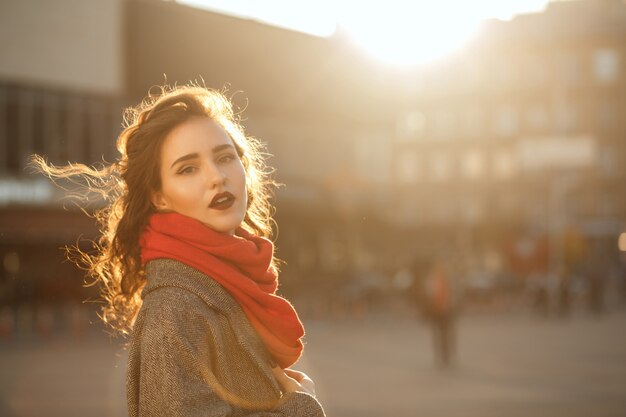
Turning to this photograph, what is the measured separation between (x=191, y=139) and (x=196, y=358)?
65cm

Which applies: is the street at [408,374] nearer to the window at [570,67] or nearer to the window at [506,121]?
the window at [506,121]

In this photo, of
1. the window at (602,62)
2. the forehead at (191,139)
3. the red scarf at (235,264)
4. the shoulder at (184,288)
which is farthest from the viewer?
the window at (602,62)

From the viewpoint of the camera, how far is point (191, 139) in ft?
8.95

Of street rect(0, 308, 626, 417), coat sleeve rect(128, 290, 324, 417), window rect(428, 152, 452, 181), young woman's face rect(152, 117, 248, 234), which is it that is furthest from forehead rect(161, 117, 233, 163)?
window rect(428, 152, 452, 181)

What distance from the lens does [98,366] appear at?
16719 mm

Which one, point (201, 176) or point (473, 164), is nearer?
point (201, 176)

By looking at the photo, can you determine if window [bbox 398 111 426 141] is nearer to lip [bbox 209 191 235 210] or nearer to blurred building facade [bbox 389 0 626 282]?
blurred building facade [bbox 389 0 626 282]

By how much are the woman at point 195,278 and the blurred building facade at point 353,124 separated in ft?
34.2

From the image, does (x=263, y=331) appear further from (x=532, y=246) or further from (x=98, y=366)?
(x=532, y=246)

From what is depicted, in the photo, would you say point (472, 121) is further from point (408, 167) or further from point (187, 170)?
point (187, 170)

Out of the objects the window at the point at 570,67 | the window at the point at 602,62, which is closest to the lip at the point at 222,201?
the window at the point at 570,67

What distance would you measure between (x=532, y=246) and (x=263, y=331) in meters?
55.8

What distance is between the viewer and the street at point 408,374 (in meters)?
11.3

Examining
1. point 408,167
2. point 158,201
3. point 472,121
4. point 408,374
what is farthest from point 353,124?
point 158,201
